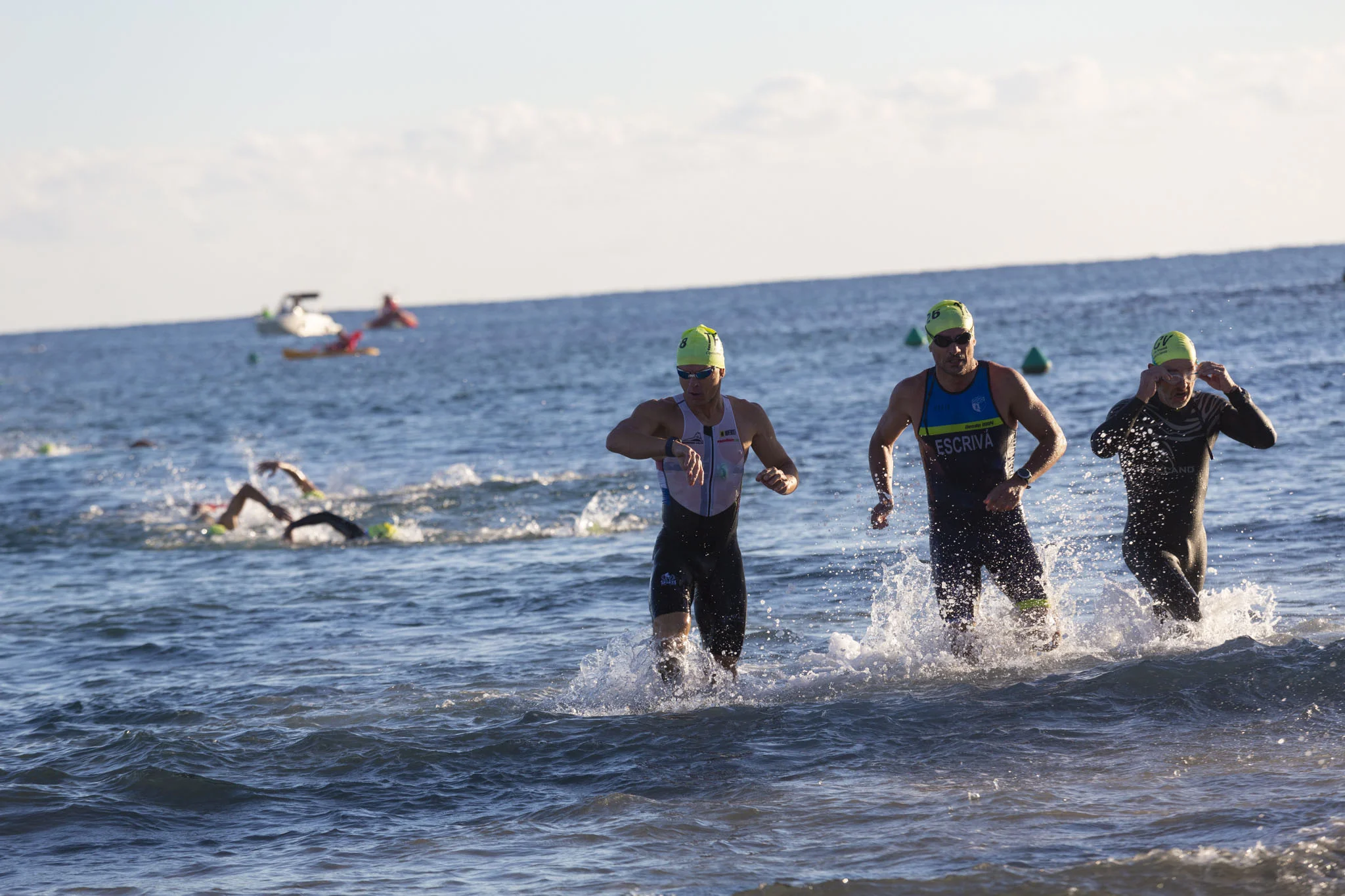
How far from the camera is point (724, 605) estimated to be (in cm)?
743

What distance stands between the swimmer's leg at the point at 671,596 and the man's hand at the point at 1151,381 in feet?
8.40

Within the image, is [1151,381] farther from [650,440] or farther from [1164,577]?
[650,440]

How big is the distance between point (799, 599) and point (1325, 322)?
3682 cm

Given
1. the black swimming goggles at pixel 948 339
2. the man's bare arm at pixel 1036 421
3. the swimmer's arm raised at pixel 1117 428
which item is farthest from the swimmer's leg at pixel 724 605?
the swimmer's arm raised at pixel 1117 428

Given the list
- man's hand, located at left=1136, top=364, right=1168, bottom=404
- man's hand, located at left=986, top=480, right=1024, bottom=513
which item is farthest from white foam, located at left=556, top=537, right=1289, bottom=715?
man's hand, located at left=1136, top=364, right=1168, bottom=404

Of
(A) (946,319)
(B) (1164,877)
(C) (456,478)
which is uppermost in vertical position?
(A) (946,319)

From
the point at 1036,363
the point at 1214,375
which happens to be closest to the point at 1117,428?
the point at 1214,375

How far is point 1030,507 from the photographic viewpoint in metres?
13.3

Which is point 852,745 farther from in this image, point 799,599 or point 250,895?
point 799,599

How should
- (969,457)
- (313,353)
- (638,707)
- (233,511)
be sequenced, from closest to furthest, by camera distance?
(969,457) → (638,707) → (233,511) → (313,353)

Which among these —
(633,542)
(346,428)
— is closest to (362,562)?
(633,542)

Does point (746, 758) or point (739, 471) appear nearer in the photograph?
point (746, 758)

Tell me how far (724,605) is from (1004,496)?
158cm

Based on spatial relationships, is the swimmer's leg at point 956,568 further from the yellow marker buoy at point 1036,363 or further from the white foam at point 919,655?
the yellow marker buoy at point 1036,363
